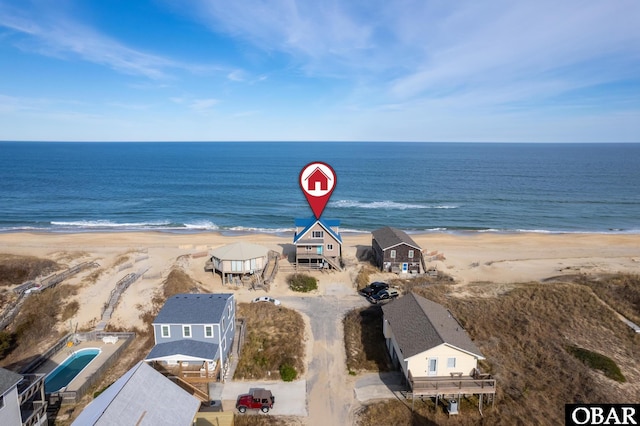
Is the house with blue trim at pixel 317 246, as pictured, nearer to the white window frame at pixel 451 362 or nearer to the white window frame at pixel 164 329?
the white window frame at pixel 164 329

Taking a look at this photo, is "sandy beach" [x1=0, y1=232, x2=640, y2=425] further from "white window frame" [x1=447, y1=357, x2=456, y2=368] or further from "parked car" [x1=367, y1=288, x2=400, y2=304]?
"white window frame" [x1=447, y1=357, x2=456, y2=368]

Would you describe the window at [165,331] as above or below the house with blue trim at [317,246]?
below

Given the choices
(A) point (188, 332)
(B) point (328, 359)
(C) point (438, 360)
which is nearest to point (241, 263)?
(A) point (188, 332)

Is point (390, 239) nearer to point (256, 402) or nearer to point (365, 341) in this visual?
point (365, 341)

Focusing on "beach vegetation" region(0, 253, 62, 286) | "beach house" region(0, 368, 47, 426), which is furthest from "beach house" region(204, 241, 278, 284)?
"beach house" region(0, 368, 47, 426)

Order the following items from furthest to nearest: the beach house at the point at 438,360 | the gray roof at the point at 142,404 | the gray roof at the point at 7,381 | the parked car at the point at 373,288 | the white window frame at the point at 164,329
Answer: the parked car at the point at 373,288
the white window frame at the point at 164,329
the beach house at the point at 438,360
the gray roof at the point at 7,381
the gray roof at the point at 142,404

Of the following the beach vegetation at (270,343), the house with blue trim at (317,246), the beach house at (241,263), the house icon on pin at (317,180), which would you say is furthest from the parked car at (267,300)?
the house icon on pin at (317,180)

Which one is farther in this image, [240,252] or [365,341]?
[240,252]
